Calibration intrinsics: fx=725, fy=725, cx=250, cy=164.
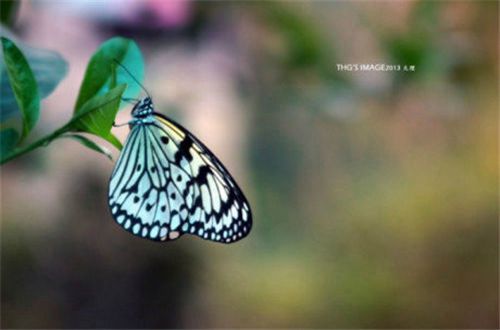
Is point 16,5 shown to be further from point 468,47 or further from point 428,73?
point 468,47

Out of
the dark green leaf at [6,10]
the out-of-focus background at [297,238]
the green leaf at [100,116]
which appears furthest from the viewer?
the out-of-focus background at [297,238]

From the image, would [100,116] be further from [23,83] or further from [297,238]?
[297,238]

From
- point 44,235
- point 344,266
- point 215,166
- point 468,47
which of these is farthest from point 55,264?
point 215,166

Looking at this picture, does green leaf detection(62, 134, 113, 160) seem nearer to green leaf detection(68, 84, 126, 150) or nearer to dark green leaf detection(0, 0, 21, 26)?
green leaf detection(68, 84, 126, 150)

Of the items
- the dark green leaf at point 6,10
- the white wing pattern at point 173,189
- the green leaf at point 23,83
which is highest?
the dark green leaf at point 6,10

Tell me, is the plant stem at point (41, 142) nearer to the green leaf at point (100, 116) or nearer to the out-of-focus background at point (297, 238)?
the green leaf at point (100, 116)

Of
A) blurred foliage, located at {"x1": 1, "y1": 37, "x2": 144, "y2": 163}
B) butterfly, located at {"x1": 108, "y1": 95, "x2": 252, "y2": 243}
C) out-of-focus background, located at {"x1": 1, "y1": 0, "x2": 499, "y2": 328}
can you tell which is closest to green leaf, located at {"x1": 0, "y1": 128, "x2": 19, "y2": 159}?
blurred foliage, located at {"x1": 1, "y1": 37, "x2": 144, "y2": 163}

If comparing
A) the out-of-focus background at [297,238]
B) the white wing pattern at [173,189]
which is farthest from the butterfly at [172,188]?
the out-of-focus background at [297,238]
